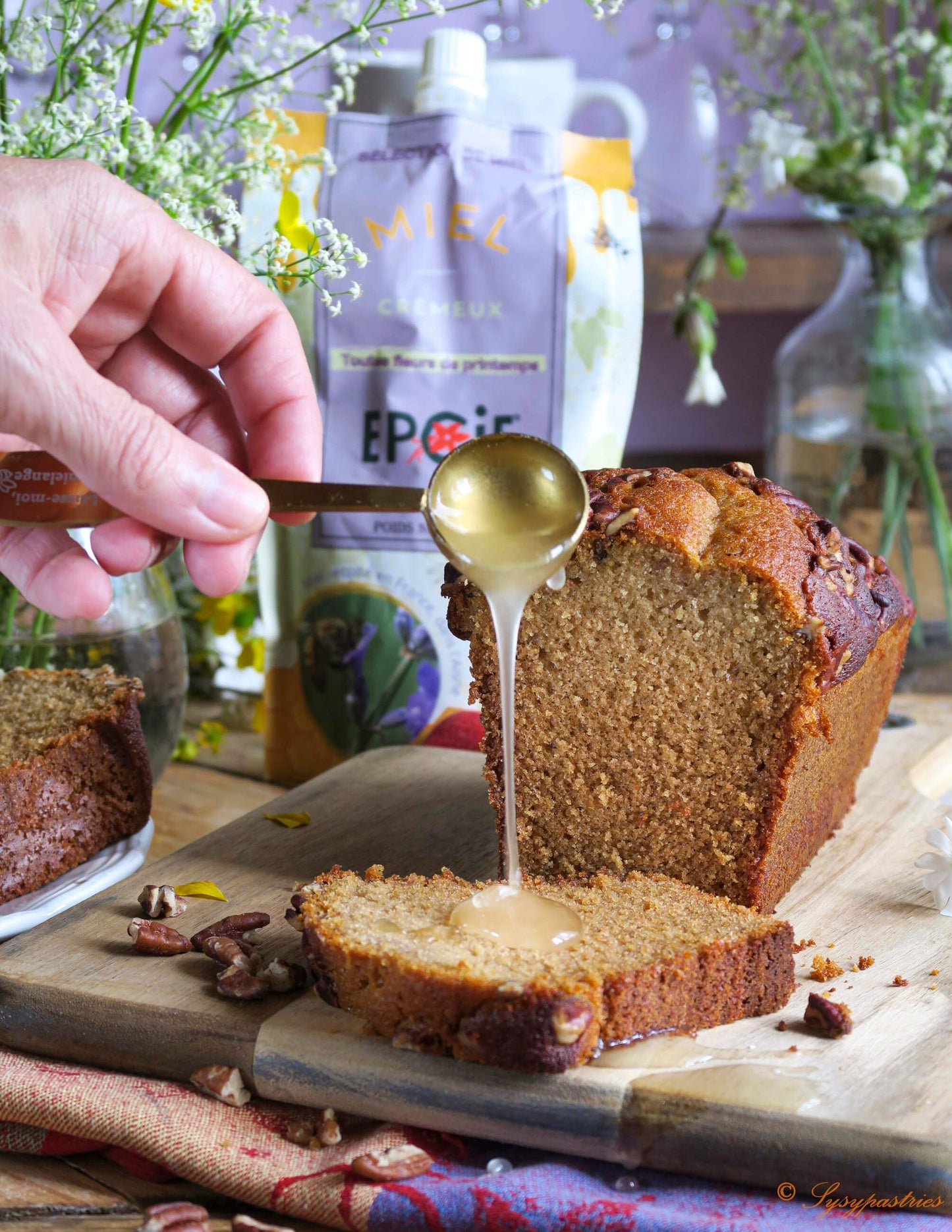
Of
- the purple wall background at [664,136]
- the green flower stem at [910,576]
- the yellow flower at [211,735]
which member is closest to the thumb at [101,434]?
the yellow flower at [211,735]

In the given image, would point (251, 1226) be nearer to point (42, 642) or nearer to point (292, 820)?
point (292, 820)

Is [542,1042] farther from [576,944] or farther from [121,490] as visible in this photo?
[121,490]

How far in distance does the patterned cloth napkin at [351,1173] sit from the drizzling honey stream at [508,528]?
0.39 meters

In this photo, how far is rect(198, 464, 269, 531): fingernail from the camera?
1.76 meters

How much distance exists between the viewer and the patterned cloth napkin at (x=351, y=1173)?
4.87ft

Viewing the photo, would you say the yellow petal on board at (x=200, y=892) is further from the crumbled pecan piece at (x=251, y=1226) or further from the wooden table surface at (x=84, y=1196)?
the crumbled pecan piece at (x=251, y=1226)

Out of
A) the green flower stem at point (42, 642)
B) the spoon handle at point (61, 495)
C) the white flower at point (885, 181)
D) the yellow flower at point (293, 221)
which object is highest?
the white flower at point (885, 181)

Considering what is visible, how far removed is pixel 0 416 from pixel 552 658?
97 cm

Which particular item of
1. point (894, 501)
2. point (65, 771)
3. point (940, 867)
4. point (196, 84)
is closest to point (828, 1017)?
point (940, 867)

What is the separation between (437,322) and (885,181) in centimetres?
120

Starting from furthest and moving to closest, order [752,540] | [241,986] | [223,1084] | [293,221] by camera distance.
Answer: [293,221]
[752,540]
[241,986]
[223,1084]

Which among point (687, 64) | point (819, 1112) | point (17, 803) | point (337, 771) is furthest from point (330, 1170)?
point (687, 64)

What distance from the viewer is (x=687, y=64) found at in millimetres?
4980

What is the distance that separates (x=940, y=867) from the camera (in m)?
2.22
